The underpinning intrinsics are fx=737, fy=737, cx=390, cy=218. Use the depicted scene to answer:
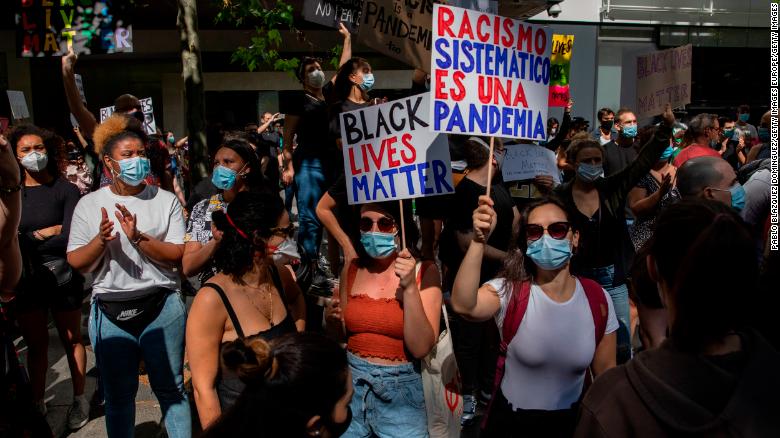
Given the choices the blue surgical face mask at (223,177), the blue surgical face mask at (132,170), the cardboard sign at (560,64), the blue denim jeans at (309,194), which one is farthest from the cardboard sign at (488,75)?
the cardboard sign at (560,64)

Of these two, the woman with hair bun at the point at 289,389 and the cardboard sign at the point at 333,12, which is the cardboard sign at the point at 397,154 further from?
the cardboard sign at the point at 333,12

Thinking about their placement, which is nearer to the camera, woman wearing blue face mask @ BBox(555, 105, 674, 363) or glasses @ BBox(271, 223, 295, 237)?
glasses @ BBox(271, 223, 295, 237)

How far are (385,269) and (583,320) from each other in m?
0.97

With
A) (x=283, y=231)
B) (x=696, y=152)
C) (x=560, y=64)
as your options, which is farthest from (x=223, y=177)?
(x=560, y=64)

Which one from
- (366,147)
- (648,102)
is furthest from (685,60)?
(366,147)

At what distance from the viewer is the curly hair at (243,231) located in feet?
10.8

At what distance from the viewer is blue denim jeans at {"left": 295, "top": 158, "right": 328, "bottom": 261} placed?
6410mm

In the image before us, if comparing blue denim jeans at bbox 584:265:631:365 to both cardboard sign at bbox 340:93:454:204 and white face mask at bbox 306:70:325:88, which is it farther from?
white face mask at bbox 306:70:325:88

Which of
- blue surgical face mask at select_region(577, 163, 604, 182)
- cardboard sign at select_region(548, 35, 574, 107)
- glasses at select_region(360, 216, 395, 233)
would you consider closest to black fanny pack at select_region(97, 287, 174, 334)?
glasses at select_region(360, 216, 395, 233)

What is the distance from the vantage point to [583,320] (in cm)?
308

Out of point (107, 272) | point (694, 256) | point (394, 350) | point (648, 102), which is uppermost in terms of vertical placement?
point (648, 102)

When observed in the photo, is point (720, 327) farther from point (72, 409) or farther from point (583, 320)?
point (72, 409)

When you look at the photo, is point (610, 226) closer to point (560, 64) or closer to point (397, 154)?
point (397, 154)

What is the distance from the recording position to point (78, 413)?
481cm
